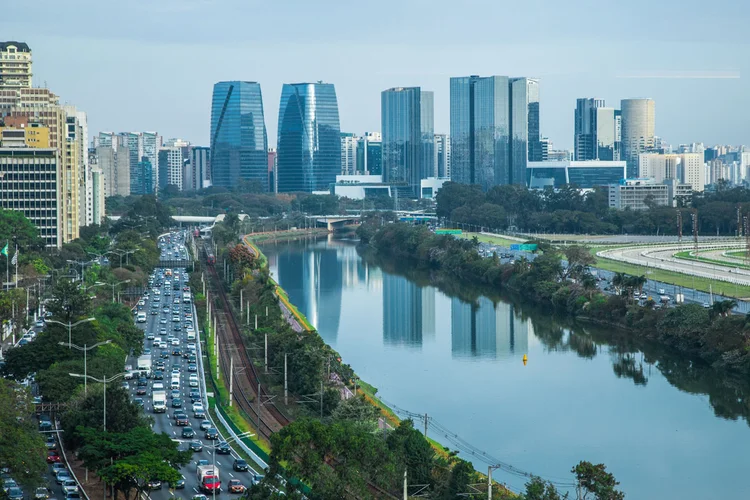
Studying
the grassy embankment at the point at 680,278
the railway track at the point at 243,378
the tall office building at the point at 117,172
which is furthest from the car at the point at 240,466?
the tall office building at the point at 117,172

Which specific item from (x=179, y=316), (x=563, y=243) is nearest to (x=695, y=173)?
(x=563, y=243)

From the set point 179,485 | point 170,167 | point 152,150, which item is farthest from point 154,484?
point 152,150

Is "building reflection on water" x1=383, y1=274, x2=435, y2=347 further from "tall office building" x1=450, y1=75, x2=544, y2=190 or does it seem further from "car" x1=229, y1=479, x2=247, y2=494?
"tall office building" x1=450, y1=75, x2=544, y2=190

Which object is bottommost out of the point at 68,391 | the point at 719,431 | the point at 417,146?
the point at 719,431

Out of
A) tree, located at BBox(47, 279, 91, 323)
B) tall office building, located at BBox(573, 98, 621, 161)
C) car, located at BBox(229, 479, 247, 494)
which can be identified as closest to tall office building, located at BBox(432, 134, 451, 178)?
tall office building, located at BBox(573, 98, 621, 161)

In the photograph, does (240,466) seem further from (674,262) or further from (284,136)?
(284,136)

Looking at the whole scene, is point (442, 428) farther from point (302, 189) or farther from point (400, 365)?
point (302, 189)
